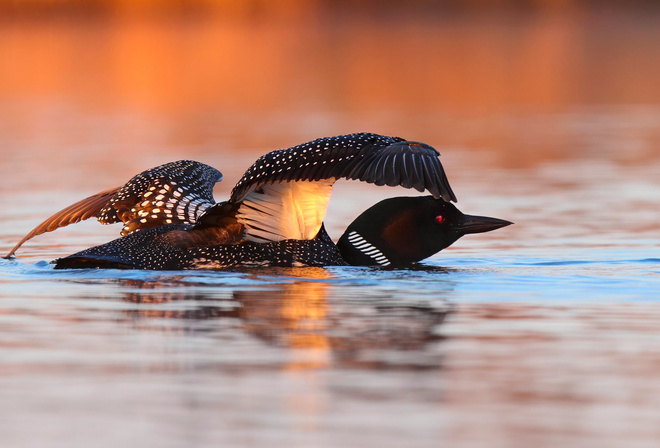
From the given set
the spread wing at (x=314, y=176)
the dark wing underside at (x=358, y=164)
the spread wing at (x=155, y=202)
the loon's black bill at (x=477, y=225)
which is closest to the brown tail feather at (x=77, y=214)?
the spread wing at (x=155, y=202)

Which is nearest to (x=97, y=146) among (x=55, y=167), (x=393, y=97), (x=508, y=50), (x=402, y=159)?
(x=55, y=167)

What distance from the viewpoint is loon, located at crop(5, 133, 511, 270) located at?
21.6ft

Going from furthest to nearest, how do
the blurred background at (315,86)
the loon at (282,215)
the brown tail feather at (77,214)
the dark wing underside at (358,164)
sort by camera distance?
the blurred background at (315,86)
the brown tail feather at (77,214)
the loon at (282,215)
the dark wing underside at (358,164)

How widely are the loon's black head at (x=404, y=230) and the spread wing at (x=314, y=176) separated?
473mm

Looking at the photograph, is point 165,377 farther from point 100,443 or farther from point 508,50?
point 508,50

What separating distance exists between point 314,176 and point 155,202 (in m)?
1.52

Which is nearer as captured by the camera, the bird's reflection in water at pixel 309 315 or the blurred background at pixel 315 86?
the bird's reflection in water at pixel 309 315

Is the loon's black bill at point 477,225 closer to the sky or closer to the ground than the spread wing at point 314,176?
closer to the ground

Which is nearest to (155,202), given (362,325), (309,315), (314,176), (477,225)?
(314,176)

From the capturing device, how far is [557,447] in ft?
12.8

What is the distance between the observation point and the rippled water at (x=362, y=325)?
4207 millimetres

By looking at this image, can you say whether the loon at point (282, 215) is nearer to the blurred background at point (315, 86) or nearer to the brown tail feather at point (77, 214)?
the brown tail feather at point (77, 214)

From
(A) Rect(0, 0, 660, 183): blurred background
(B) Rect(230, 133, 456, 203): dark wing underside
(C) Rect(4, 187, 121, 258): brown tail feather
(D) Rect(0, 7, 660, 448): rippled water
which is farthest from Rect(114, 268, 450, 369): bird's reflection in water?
(A) Rect(0, 0, 660, 183): blurred background

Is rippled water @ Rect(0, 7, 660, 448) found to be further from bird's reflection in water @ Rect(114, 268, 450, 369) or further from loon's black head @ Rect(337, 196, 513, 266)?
loon's black head @ Rect(337, 196, 513, 266)
